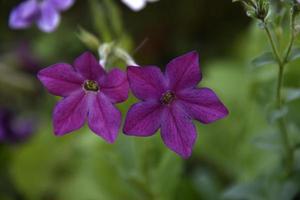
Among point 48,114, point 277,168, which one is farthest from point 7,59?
point 277,168

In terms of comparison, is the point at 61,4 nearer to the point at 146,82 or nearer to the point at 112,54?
the point at 112,54

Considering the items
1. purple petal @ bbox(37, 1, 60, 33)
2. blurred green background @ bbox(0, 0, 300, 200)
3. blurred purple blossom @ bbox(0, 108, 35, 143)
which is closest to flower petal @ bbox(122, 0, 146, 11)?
blurred green background @ bbox(0, 0, 300, 200)

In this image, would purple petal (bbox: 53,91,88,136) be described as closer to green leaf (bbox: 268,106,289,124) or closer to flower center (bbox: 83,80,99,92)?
flower center (bbox: 83,80,99,92)

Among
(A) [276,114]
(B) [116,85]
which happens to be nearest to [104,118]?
(B) [116,85]

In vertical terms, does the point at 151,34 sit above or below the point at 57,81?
below

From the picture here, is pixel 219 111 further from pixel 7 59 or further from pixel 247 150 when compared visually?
pixel 7 59
